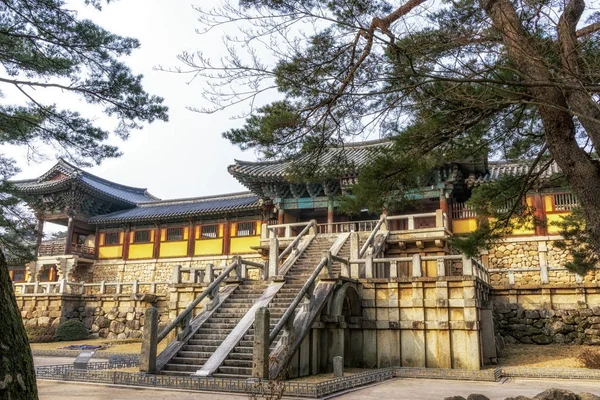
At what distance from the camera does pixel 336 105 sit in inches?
300

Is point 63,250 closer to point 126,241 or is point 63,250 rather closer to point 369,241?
point 126,241

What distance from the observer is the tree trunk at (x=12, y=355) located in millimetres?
3045

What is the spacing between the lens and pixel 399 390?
8.95m

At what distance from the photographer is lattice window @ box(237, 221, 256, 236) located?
25.5 metres

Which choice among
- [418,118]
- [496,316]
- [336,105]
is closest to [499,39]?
[418,118]

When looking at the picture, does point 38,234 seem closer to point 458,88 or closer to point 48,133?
point 48,133

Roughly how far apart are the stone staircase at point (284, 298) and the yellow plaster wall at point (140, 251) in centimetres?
1268

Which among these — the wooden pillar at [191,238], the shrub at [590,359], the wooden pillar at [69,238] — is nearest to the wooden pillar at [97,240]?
the wooden pillar at [69,238]

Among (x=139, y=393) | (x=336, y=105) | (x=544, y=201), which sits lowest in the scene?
(x=139, y=393)

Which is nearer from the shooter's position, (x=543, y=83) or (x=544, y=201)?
(x=543, y=83)

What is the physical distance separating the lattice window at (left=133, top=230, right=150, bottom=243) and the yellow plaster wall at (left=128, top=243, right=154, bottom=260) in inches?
9.1

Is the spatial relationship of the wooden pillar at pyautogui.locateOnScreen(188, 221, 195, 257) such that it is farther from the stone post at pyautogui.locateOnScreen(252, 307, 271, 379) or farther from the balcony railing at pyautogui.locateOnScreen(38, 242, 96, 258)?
the stone post at pyautogui.locateOnScreen(252, 307, 271, 379)

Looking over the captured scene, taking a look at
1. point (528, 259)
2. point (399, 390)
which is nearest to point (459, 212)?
point (528, 259)

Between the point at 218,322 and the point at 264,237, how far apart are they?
27.3ft
